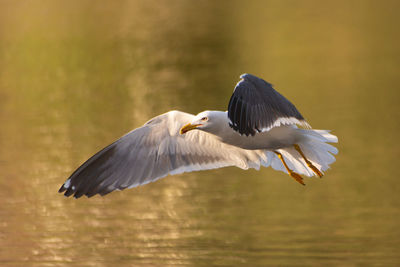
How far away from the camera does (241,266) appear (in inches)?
363

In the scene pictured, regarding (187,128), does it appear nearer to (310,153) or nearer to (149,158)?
(149,158)

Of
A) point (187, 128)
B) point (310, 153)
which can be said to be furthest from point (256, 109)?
point (310, 153)

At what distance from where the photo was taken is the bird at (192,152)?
308 inches

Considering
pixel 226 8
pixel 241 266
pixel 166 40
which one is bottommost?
pixel 241 266

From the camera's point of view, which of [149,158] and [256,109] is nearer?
[256,109]

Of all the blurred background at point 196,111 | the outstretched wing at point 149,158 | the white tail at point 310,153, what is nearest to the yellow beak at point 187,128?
the outstretched wing at point 149,158

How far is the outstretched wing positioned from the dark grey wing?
4.10 ft

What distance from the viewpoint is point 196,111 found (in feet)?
55.9

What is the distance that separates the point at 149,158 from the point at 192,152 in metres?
0.42

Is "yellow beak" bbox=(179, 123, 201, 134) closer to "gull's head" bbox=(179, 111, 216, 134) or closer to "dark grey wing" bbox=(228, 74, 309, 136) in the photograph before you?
"gull's head" bbox=(179, 111, 216, 134)

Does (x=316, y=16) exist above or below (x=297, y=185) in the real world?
above

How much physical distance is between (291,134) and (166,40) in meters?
19.5

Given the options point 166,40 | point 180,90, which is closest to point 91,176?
point 180,90

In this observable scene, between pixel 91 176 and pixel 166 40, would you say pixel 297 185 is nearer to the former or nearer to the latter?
pixel 91 176
